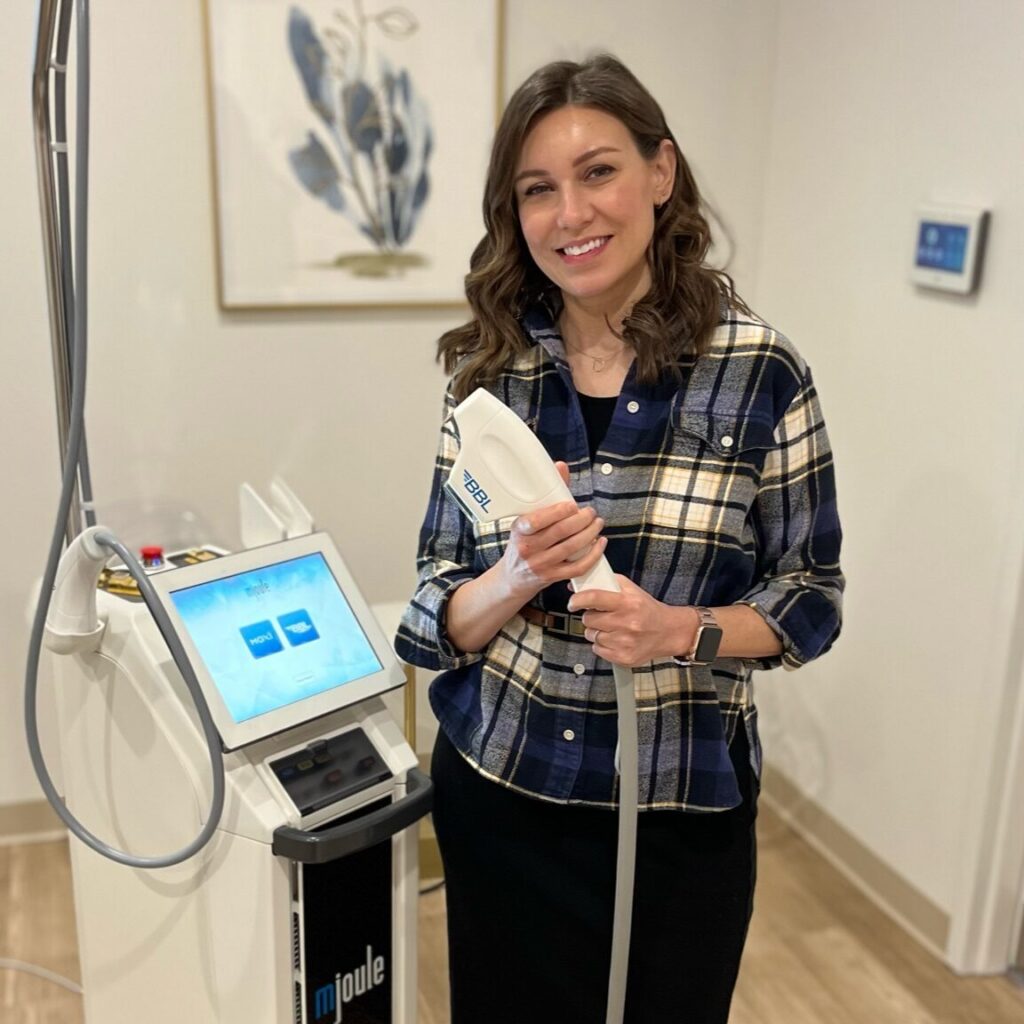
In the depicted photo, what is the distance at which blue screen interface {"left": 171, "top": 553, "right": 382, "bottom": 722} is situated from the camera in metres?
1.33

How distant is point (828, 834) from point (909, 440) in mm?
885

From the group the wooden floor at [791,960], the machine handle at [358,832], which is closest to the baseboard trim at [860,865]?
the wooden floor at [791,960]

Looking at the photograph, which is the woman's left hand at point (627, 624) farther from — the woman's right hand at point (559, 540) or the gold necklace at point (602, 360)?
the gold necklace at point (602, 360)

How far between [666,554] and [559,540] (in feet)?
0.53

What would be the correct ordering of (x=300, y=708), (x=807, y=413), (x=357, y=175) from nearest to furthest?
(x=807, y=413), (x=300, y=708), (x=357, y=175)

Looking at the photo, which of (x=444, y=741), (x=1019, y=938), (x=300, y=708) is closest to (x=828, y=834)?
(x=1019, y=938)

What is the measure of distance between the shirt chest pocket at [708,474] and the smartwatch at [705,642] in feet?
0.31

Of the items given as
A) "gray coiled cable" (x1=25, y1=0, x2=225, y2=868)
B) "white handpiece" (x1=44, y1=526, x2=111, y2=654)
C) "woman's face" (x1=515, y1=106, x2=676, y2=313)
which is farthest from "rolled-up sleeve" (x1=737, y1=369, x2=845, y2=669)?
"white handpiece" (x1=44, y1=526, x2=111, y2=654)

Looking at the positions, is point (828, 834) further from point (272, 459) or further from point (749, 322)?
point (749, 322)

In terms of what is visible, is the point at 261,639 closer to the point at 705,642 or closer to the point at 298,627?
the point at 298,627

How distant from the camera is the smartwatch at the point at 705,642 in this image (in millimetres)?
1185

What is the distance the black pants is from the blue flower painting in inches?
49.5

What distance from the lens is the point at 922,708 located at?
218 centimetres

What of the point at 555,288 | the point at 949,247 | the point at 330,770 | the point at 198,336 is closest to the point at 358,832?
Result: the point at 330,770
